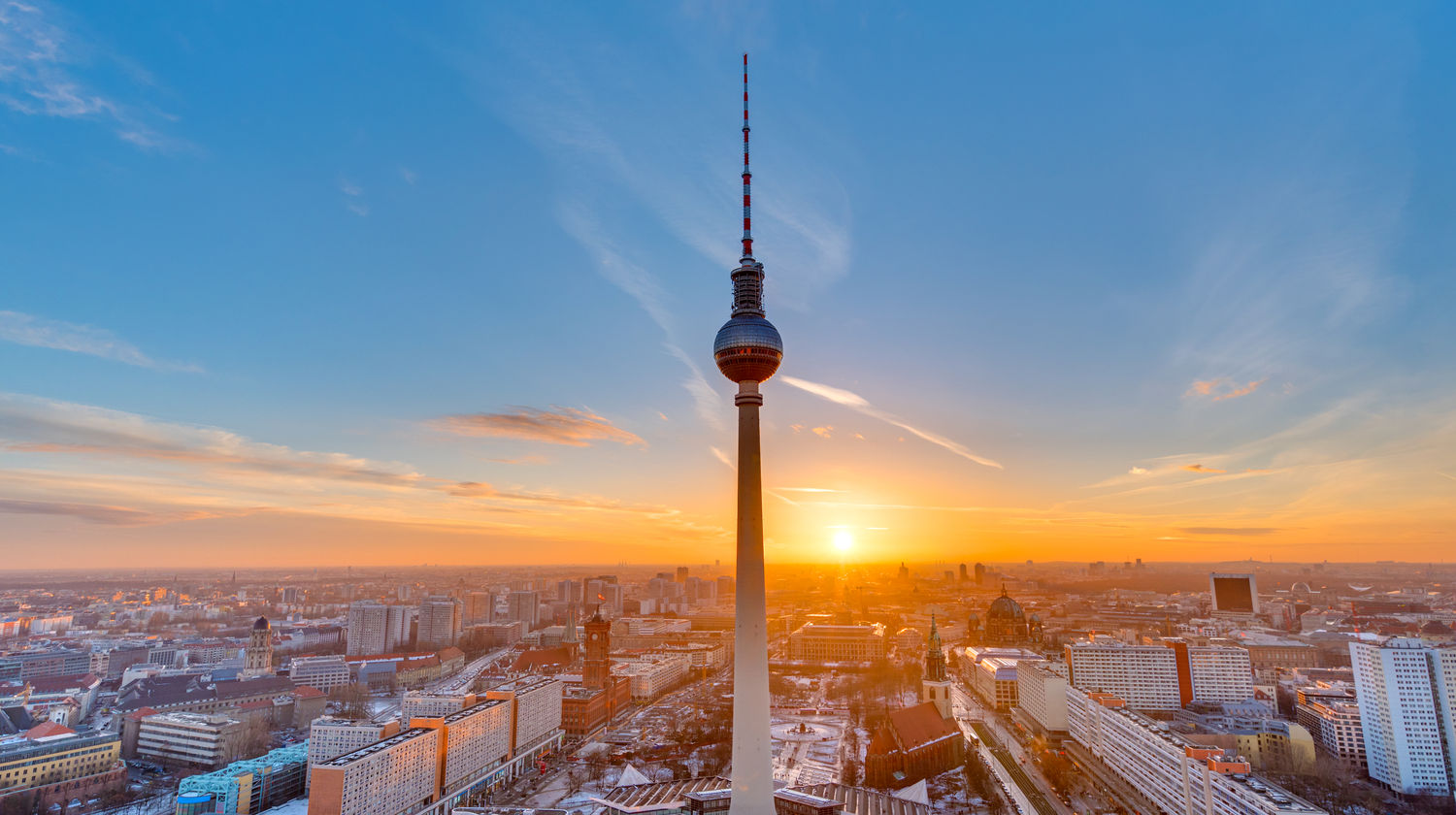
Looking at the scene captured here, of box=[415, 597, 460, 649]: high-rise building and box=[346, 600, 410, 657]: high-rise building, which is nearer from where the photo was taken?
box=[346, 600, 410, 657]: high-rise building

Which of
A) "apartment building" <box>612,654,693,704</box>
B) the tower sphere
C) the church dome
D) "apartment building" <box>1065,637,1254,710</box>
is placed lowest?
"apartment building" <box>612,654,693,704</box>

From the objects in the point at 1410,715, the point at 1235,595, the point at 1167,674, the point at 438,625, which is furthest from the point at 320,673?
the point at 1235,595

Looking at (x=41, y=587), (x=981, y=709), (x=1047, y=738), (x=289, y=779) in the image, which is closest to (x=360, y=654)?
(x=289, y=779)

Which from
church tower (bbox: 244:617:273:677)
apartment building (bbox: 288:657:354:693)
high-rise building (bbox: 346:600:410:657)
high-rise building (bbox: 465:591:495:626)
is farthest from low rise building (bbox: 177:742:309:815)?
high-rise building (bbox: 465:591:495:626)

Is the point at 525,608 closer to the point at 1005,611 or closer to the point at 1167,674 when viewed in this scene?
the point at 1005,611

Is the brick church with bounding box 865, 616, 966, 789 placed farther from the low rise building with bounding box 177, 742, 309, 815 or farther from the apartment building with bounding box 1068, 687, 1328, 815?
the low rise building with bounding box 177, 742, 309, 815

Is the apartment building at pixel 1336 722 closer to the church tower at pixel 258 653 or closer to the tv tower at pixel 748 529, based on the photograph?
the tv tower at pixel 748 529

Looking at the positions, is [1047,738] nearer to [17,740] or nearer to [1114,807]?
[1114,807]
